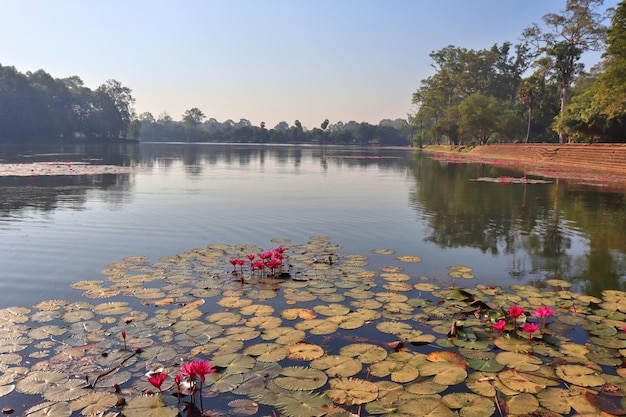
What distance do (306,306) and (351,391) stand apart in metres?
2.12

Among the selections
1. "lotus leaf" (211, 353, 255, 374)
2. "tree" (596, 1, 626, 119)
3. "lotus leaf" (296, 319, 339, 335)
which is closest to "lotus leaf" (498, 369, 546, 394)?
"lotus leaf" (296, 319, 339, 335)

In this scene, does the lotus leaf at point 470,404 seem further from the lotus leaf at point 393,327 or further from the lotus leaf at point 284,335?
the lotus leaf at point 284,335

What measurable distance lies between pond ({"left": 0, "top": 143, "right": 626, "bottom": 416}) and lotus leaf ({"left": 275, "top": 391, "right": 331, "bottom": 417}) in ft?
0.05

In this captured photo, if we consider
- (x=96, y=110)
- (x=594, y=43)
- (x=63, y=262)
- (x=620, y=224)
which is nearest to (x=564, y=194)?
(x=620, y=224)

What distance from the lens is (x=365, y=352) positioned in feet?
14.7

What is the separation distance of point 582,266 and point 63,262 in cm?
959

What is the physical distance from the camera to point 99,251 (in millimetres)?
8539

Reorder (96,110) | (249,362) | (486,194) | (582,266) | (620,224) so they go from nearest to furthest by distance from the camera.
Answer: (249,362) < (582,266) < (620,224) < (486,194) < (96,110)


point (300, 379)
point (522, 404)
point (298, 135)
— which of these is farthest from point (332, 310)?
point (298, 135)

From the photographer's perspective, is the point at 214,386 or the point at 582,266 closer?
the point at 214,386

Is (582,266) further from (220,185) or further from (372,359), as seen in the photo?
(220,185)

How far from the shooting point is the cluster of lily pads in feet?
11.9

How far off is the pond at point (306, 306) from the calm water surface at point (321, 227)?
8 cm

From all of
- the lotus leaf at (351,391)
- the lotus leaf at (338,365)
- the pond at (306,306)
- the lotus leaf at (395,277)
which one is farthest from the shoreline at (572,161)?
the lotus leaf at (351,391)
